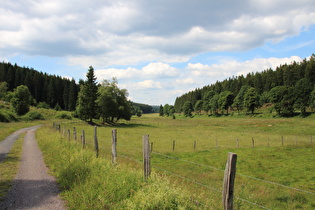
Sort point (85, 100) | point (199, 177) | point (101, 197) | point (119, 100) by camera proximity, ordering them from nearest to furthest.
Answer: point (101, 197) < point (199, 177) < point (85, 100) < point (119, 100)

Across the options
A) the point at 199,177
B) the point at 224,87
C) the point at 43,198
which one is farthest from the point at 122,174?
the point at 224,87

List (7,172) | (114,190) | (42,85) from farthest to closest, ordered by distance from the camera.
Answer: (42,85) < (7,172) < (114,190)

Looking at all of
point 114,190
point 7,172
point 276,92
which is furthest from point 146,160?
point 276,92

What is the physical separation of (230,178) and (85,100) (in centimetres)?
6279

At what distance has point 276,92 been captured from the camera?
91875 mm

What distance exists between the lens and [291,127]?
55.1 m

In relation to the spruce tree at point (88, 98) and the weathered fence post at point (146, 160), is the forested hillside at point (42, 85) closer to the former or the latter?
the spruce tree at point (88, 98)

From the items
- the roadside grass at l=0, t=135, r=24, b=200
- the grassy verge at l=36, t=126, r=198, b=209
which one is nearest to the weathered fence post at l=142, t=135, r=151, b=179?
the grassy verge at l=36, t=126, r=198, b=209

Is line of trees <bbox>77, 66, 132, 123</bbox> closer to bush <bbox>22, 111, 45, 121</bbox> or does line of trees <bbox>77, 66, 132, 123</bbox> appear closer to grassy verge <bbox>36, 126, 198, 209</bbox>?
bush <bbox>22, 111, 45, 121</bbox>

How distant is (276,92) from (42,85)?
123831mm

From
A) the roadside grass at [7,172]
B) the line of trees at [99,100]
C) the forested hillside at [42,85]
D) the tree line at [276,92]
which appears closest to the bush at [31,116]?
the line of trees at [99,100]

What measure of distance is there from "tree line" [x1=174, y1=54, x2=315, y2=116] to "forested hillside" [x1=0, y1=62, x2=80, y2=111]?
273ft

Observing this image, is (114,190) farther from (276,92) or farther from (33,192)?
(276,92)

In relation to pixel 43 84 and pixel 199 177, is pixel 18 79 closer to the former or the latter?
pixel 43 84
